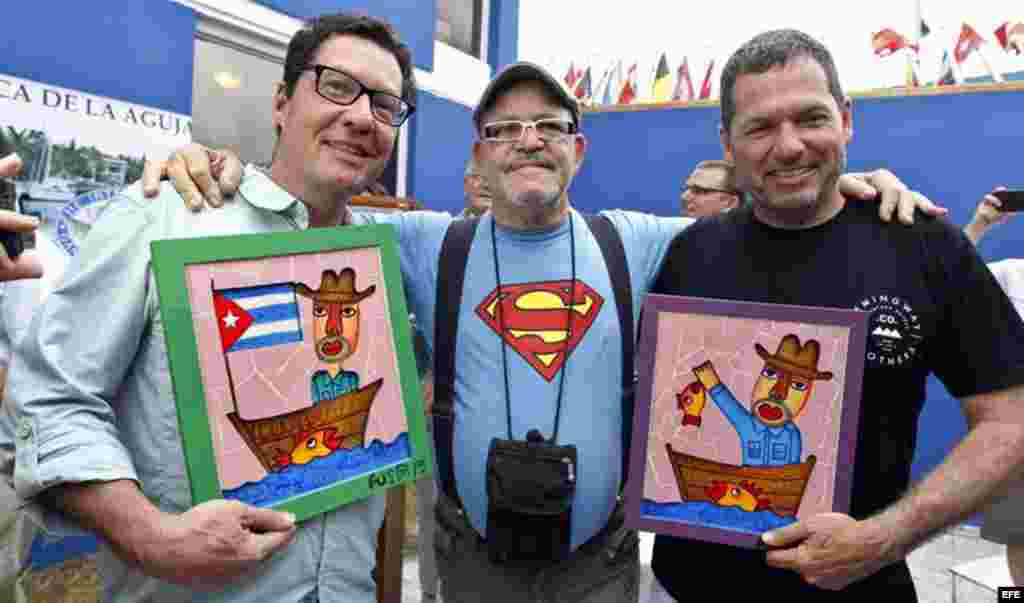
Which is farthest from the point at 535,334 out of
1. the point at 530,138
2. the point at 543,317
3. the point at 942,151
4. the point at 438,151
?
the point at 942,151

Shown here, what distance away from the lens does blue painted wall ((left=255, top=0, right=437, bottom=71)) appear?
4238mm

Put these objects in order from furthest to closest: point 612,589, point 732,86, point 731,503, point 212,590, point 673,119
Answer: point 673,119 → point 612,589 → point 732,86 → point 731,503 → point 212,590

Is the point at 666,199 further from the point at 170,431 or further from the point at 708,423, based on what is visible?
the point at 170,431

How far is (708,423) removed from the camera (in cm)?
124

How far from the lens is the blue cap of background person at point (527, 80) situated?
5.43ft

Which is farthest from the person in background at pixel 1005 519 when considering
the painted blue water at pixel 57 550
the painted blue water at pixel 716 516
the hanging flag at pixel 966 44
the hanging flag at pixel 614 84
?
the hanging flag at pixel 614 84

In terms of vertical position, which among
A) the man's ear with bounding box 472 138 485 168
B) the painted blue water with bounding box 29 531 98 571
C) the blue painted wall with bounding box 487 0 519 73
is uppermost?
the blue painted wall with bounding box 487 0 519 73

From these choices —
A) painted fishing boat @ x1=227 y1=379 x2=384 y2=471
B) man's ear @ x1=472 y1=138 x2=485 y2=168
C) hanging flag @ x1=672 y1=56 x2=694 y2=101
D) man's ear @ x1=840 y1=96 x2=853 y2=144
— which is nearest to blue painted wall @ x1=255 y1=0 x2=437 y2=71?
hanging flag @ x1=672 y1=56 x2=694 y2=101

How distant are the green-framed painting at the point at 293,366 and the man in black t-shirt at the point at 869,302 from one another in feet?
2.19

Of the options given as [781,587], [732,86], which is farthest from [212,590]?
[732,86]

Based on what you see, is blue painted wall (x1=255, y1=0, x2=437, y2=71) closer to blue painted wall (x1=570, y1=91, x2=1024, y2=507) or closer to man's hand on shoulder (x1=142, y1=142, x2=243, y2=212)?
blue painted wall (x1=570, y1=91, x2=1024, y2=507)

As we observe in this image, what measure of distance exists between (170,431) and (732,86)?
1.25m

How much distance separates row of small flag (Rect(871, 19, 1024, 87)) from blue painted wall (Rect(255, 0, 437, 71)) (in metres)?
3.60

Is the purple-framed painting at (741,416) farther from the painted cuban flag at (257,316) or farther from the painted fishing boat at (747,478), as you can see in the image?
the painted cuban flag at (257,316)
